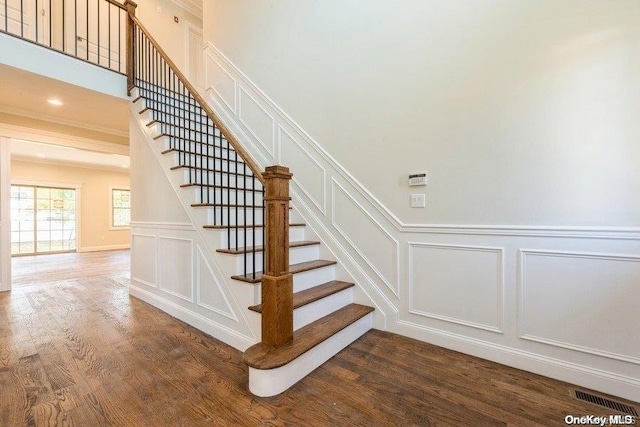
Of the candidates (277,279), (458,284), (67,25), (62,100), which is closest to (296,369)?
(277,279)

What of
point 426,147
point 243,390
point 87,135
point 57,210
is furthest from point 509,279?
point 57,210

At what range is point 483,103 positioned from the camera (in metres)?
2.11

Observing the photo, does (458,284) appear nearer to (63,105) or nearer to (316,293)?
(316,293)

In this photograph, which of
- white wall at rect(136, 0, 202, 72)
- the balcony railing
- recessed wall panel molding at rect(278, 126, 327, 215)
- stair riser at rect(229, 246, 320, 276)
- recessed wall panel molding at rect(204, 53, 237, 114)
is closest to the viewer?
stair riser at rect(229, 246, 320, 276)

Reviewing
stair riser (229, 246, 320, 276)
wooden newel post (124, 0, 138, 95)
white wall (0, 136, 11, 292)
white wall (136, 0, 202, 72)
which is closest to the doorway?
white wall (0, 136, 11, 292)

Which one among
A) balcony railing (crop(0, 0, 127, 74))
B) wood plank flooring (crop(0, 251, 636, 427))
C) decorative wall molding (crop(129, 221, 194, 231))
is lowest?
wood plank flooring (crop(0, 251, 636, 427))

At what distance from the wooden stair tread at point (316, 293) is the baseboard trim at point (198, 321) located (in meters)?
0.38

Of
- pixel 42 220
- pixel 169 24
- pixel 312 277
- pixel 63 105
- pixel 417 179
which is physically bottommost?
pixel 312 277

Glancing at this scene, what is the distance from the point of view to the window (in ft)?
30.4

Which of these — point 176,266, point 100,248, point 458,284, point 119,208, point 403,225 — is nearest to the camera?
point 458,284

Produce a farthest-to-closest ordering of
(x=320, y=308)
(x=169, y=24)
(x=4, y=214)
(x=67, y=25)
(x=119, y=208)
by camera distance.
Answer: (x=119, y=208) → (x=169, y=24) → (x=67, y=25) → (x=4, y=214) → (x=320, y=308)

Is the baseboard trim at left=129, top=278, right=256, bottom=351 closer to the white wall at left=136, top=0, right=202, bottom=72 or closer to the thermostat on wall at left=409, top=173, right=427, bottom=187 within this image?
the thermostat on wall at left=409, top=173, right=427, bottom=187

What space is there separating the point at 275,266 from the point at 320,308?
74 centimetres

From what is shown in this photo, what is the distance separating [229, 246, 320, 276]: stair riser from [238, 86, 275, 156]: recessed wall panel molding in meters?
1.36
